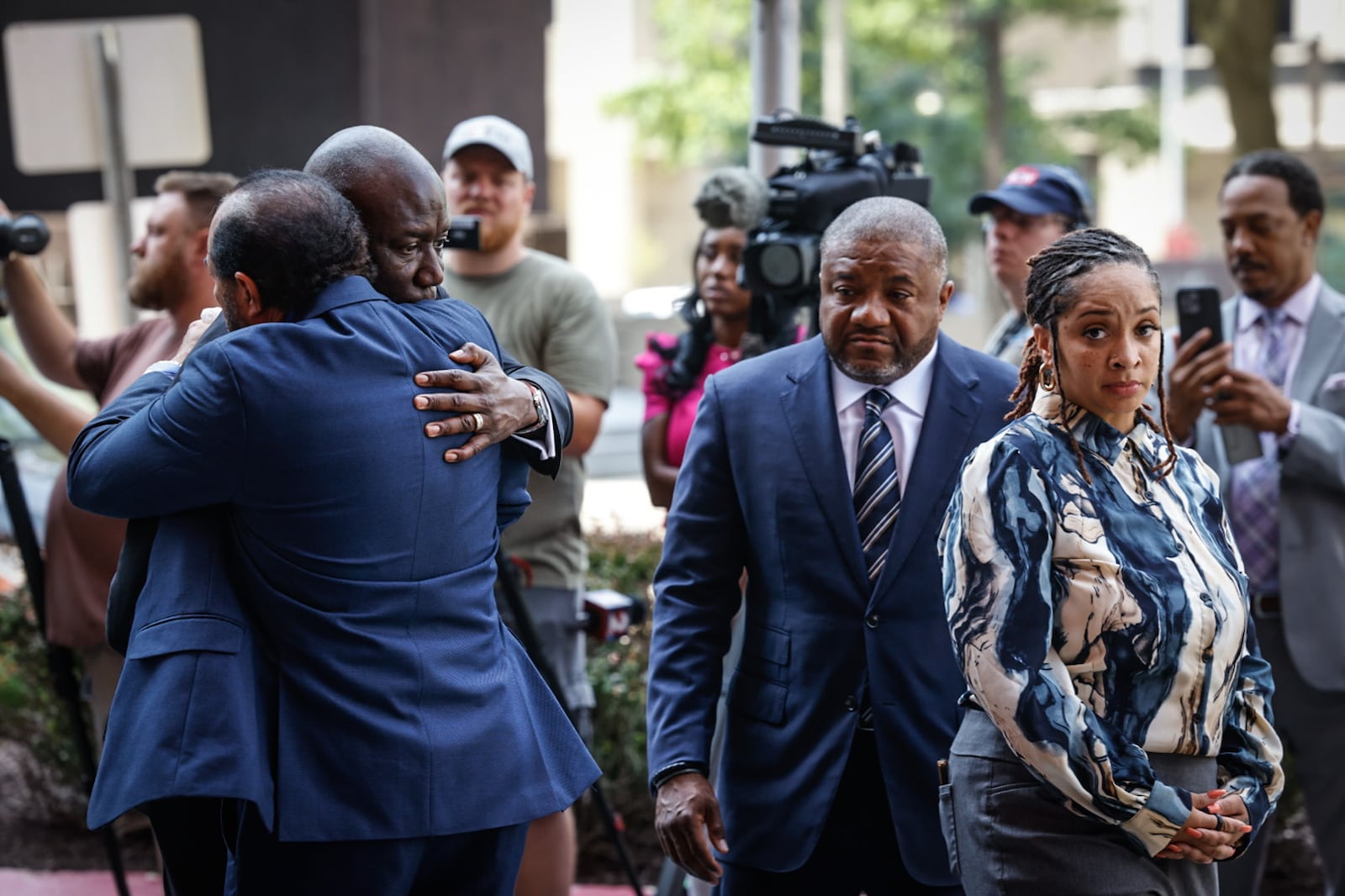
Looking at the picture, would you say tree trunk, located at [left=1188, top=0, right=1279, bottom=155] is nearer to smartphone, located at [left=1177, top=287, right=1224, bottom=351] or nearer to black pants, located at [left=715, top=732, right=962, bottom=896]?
smartphone, located at [left=1177, top=287, right=1224, bottom=351]

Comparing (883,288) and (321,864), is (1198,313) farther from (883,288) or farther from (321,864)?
(321,864)

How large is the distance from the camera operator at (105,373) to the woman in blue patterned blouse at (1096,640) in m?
2.32

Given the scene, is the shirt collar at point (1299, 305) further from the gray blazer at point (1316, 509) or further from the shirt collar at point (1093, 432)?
the shirt collar at point (1093, 432)

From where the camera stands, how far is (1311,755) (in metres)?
3.94

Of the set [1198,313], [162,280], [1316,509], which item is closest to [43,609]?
[162,280]

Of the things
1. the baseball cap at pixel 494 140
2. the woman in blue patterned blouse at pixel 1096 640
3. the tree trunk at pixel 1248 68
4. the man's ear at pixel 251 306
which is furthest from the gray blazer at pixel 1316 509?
the tree trunk at pixel 1248 68

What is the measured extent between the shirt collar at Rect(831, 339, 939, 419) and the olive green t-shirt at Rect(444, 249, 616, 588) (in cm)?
139

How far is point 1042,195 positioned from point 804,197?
1.06 meters

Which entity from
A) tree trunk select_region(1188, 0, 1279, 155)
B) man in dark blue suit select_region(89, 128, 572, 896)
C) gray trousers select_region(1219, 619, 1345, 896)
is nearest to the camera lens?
man in dark blue suit select_region(89, 128, 572, 896)

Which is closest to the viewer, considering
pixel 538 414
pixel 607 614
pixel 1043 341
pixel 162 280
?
pixel 1043 341

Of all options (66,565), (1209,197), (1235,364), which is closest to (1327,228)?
(1209,197)

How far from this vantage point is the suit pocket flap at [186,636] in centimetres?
223

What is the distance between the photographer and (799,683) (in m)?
2.77

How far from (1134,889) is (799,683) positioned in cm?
71
